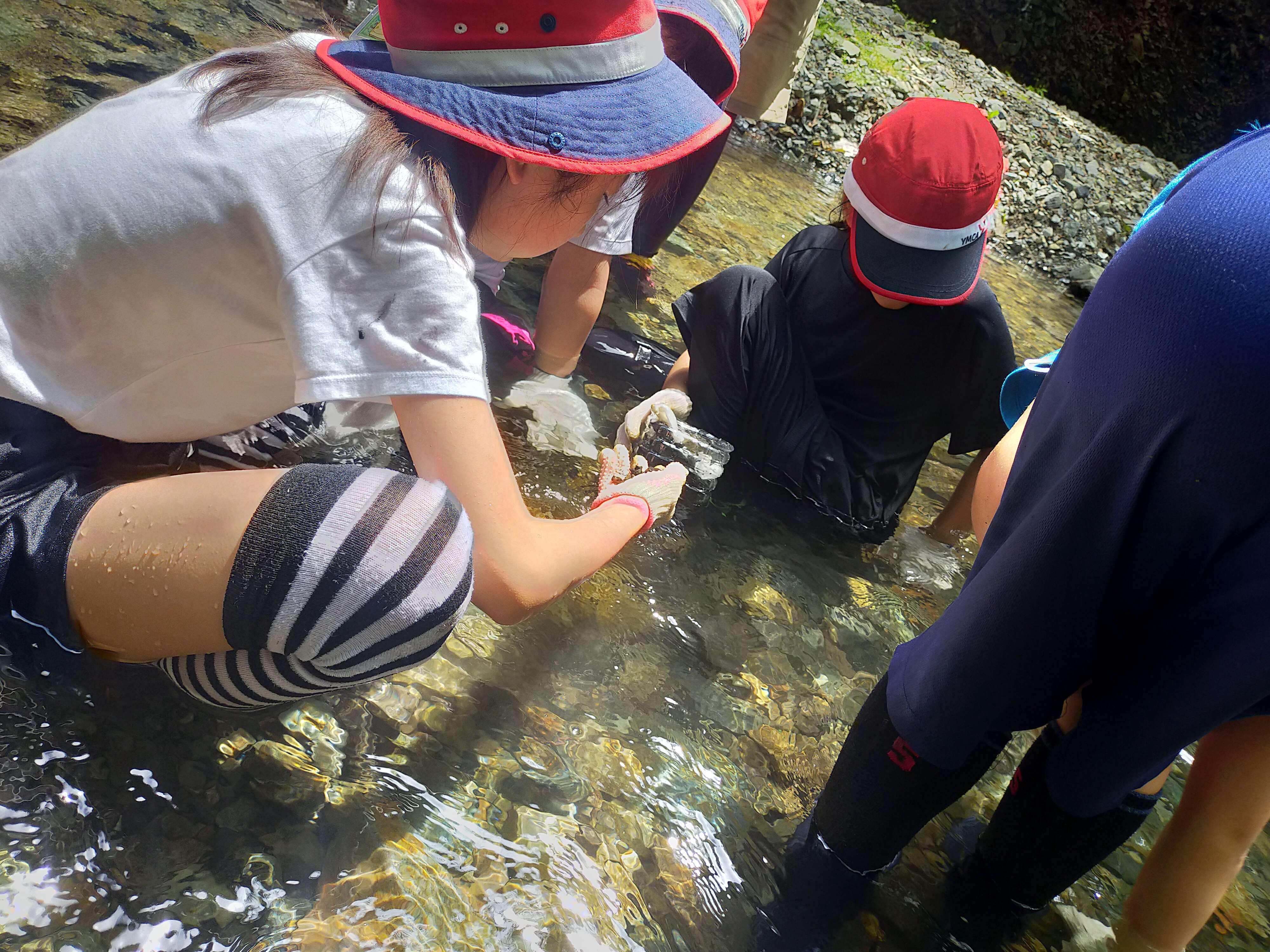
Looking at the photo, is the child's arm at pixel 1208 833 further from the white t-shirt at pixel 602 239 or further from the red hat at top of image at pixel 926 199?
the white t-shirt at pixel 602 239

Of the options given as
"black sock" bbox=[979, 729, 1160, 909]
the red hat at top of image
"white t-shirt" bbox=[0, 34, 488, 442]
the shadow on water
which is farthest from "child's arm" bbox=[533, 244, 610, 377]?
"black sock" bbox=[979, 729, 1160, 909]

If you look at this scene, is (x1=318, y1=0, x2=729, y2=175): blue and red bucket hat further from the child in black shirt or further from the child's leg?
the child in black shirt

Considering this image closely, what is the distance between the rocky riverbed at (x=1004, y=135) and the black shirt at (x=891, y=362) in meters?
3.93

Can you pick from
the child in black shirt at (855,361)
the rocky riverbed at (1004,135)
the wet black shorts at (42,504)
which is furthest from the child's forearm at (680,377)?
the rocky riverbed at (1004,135)

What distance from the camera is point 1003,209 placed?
6719mm

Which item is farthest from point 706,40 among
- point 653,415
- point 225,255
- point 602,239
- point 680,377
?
point 225,255

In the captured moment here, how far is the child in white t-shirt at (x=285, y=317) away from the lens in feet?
2.94

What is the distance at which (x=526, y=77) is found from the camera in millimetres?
958

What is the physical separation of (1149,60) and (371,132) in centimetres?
1602

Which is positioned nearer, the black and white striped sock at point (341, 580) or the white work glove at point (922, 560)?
the black and white striped sock at point (341, 580)

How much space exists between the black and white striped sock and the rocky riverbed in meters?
5.29

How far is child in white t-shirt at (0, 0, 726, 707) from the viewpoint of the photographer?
90 centimetres

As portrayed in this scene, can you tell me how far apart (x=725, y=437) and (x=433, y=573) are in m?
1.22

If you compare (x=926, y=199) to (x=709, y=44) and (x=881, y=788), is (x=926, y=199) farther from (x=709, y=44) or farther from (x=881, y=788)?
(x=881, y=788)
